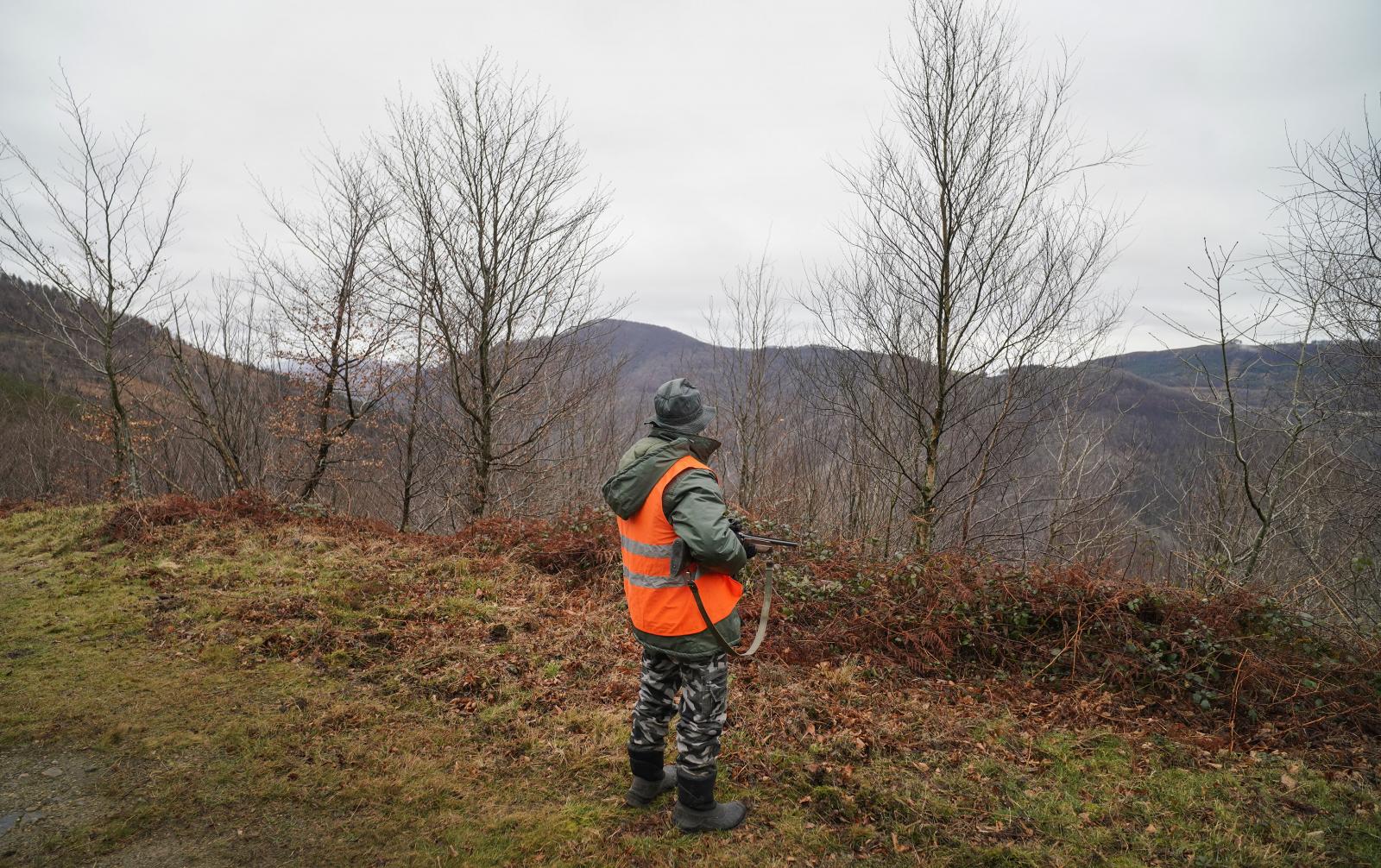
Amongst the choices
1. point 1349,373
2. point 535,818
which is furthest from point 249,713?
point 1349,373

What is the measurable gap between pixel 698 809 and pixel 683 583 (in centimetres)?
120

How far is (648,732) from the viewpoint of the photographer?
3.32 meters

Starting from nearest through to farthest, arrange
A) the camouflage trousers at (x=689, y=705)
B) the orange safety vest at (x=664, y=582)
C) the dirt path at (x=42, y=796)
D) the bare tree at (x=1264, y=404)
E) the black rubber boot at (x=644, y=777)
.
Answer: the dirt path at (x=42, y=796), the orange safety vest at (x=664, y=582), the camouflage trousers at (x=689, y=705), the black rubber boot at (x=644, y=777), the bare tree at (x=1264, y=404)

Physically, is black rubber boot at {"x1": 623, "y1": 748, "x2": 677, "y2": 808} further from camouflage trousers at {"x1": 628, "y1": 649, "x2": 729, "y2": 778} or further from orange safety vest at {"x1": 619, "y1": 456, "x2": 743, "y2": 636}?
orange safety vest at {"x1": 619, "y1": 456, "x2": 743, "y2": 636}

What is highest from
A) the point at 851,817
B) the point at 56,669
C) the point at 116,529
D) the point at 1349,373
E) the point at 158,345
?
the point at 158,345

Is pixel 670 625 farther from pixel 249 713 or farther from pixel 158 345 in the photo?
pixel 158 345

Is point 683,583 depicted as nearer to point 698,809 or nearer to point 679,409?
point 679,409

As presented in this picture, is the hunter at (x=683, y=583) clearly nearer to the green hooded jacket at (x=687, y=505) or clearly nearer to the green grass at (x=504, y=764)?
the green hooded jacket at (x=687, y=505)

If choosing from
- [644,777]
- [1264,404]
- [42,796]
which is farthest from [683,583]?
[1264,404]

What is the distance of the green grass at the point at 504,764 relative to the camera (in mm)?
3105

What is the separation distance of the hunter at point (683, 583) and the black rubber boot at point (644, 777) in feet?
0.24

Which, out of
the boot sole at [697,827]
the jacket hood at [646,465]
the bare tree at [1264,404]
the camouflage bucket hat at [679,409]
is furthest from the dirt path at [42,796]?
the bare tree at [1264,404]

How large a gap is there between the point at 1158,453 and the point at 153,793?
39.5 meters

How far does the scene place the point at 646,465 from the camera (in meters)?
3.04
